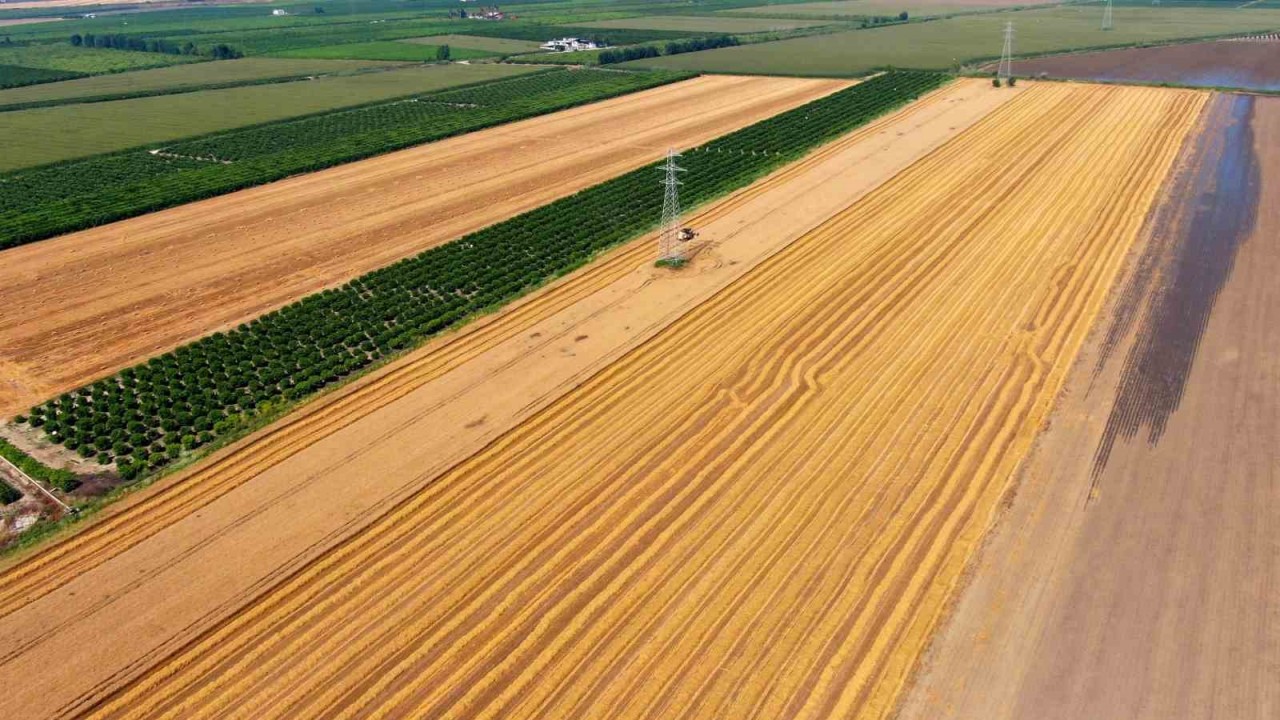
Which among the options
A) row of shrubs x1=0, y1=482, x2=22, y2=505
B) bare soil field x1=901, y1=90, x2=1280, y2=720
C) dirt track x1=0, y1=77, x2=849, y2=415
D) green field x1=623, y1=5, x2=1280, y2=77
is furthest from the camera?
green field x1=623, y1=5, x2=1280, y2=77

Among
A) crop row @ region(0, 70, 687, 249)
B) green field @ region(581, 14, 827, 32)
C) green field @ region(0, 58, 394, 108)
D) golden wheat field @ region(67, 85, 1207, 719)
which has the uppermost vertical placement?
green field @ region(581, 14, 827, 32)

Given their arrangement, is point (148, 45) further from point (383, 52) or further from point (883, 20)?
point (883, 20)

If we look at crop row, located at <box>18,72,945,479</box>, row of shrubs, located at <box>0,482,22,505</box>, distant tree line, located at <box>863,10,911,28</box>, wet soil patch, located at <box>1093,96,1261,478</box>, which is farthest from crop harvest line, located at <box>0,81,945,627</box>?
distant tree line, located at <box>863,10,911,28</box>

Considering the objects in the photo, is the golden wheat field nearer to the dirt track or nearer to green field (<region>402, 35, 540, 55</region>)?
the dirt track

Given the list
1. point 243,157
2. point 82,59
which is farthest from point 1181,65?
point 82,59

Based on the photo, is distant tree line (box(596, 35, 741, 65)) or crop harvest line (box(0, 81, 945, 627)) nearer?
crop harvest line (box(0, 81, 945, 627))

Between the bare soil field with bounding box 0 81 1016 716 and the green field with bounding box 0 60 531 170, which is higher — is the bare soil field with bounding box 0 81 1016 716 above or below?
below

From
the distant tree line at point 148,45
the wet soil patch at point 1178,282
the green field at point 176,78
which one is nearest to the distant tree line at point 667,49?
the green field at point 176,78

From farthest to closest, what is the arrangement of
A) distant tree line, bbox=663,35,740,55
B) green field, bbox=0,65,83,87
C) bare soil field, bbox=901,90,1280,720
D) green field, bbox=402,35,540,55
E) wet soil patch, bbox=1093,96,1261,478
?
green field, bbox=402,35,540,55
distant tree line, bbox=663,35,740,55
green field, bbox=0,65,83,87
wet soil patch, bbox=1093,96,1261,478
bare soil field, bbox=901,90,1280,720
